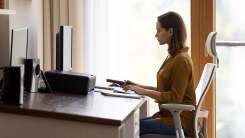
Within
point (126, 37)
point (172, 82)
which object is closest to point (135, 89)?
point (172, 82)

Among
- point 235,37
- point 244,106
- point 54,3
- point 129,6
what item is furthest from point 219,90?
point 54,3

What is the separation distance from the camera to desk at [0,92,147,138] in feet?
7.09

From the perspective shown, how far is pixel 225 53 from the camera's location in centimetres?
371

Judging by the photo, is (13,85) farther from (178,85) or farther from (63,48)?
(178,85)

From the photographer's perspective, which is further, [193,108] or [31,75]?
[31,75]

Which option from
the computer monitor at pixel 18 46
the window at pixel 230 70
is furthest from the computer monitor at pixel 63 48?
the window at pixel 230 70

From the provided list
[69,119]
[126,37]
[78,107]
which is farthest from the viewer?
[126,37]

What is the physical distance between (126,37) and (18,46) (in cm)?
116

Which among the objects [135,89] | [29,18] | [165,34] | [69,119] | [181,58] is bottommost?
[69,119]

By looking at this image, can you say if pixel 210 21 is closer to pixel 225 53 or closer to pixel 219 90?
pixel 225 53

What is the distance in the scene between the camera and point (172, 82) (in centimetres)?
272

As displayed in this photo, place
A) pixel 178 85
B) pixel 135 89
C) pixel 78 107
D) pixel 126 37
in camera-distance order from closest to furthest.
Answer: pixel 78 107 < pixel 178 85 < pixel 135 89 < pixel 126 37

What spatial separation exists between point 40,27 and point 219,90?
1.66 metres

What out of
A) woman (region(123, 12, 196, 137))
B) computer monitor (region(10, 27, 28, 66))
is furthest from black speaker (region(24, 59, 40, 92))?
woman (region(123, 12, 196, 137))
